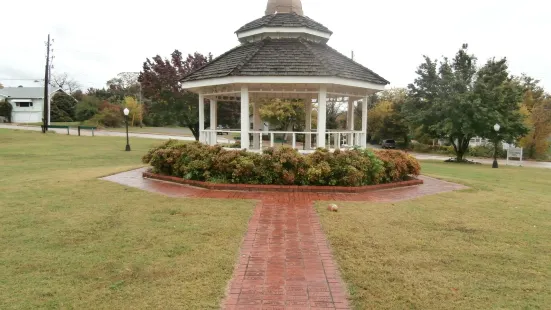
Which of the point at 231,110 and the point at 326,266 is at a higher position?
the point at 231,110

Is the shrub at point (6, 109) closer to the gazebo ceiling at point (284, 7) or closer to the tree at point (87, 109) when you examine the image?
the tree at point (87, 109)

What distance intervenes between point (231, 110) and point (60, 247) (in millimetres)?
19388

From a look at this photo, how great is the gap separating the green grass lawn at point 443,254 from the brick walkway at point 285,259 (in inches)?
8.9

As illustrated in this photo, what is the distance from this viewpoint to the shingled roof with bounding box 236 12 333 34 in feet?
38.5

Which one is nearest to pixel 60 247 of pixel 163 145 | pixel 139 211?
pixel 139 211

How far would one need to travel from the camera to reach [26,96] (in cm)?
5653

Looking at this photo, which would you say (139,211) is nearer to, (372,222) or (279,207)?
(279,207)

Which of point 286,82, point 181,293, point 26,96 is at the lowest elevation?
point 181,293

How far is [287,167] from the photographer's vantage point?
9.10 meters

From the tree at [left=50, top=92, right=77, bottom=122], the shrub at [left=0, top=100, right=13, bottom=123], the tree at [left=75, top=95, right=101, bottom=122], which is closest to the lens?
the tree at [left=75, top=95, right=101, bottom=122]

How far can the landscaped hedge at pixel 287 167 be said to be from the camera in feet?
29.4

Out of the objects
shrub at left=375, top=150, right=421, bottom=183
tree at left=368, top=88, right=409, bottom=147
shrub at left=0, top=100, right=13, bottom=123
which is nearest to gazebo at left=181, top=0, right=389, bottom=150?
shrub at left=375, top=150, right=421, bottom=183

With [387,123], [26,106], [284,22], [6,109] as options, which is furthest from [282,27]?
[26,106]

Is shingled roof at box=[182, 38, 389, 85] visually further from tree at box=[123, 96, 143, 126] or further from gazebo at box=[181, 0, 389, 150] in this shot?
tree at box=[123, 96, 143, 126]
